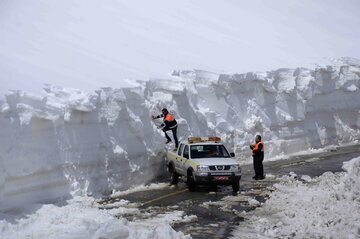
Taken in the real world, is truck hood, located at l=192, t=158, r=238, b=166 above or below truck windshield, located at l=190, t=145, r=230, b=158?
below

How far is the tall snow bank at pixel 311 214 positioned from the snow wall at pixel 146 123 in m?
5.55

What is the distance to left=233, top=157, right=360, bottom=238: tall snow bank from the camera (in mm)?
9984

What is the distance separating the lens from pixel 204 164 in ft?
52.1

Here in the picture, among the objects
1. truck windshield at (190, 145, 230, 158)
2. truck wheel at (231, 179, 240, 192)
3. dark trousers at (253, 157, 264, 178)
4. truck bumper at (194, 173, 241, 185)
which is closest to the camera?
truck bumper at (194, 173, 241, 185)

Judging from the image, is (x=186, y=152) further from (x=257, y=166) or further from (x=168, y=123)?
(x=257, y=166)

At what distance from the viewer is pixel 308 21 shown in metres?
41.8

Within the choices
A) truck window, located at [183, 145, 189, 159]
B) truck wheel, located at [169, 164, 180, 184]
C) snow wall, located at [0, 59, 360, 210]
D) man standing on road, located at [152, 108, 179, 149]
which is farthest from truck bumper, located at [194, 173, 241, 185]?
man standing on road, located at [152, 108, 179, 149]

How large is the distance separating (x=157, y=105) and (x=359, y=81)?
16.4 meters

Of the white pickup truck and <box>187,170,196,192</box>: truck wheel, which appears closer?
the white pickup truck

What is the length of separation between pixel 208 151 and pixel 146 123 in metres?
2.82

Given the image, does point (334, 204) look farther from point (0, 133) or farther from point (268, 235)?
point (0, 133)

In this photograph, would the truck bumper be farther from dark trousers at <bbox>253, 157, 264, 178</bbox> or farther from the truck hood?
dark trousers at <bbox>253, 157, 264, 178</bbox>

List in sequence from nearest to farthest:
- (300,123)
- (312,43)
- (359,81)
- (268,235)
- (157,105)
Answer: (268,235) → (157,105) → (300,123) → (359,81) → (312,43)

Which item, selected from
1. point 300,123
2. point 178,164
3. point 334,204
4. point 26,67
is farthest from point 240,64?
point 334,204
